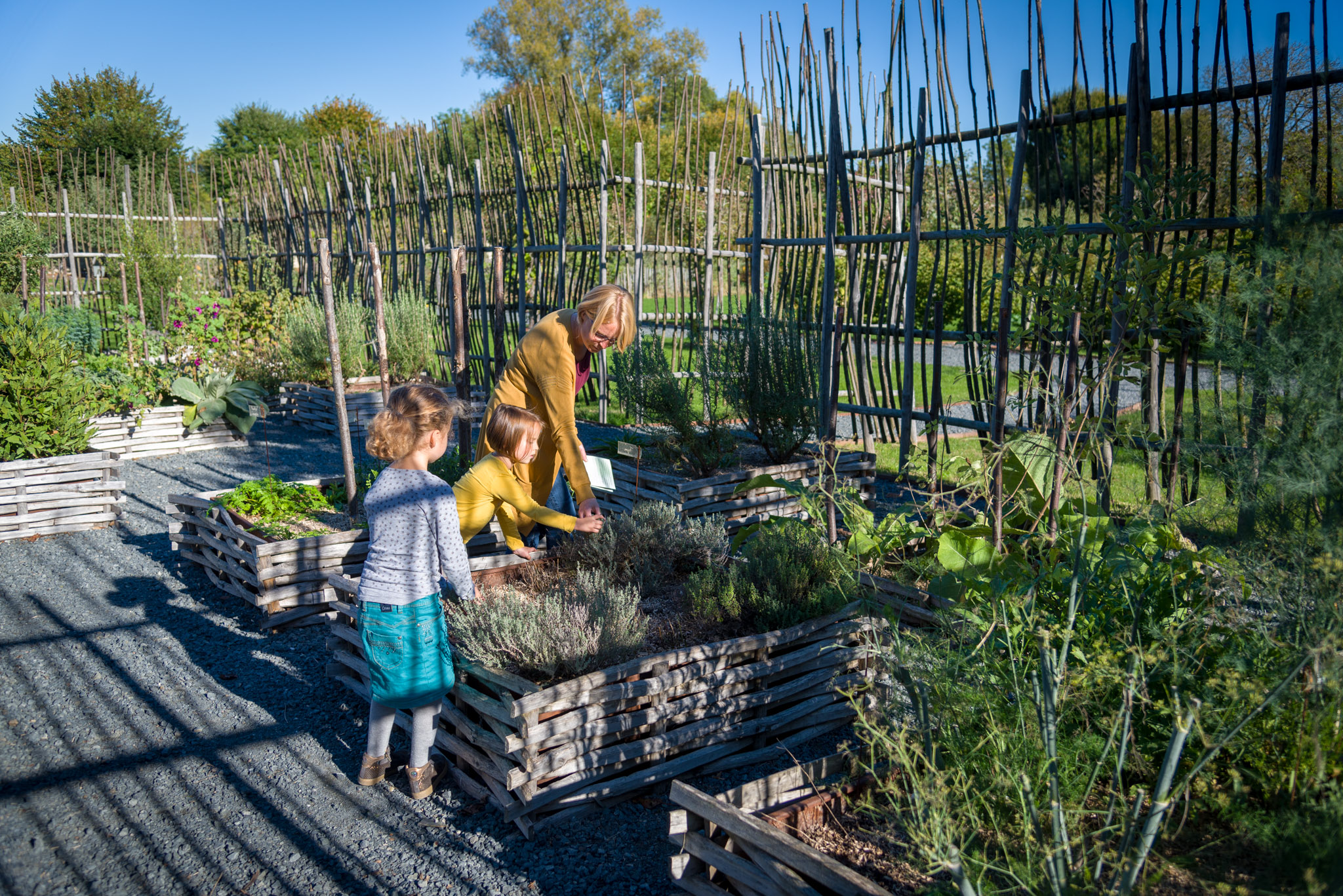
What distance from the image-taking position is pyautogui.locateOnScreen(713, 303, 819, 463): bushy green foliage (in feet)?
16.5

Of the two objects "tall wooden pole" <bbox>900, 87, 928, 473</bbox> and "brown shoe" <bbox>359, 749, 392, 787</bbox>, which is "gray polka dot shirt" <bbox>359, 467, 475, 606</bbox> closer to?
"brown shoe" <bbox>359, 749, 392, 787</bbox>


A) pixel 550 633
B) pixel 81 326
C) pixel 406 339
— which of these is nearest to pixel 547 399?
pixel 550 633

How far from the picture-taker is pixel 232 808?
2531 mm

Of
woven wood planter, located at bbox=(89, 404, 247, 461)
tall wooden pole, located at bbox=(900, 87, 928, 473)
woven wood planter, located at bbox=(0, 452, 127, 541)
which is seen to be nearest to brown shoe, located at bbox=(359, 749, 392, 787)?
tall wooden pole, located at bbox=(900, 87, 928, 473)

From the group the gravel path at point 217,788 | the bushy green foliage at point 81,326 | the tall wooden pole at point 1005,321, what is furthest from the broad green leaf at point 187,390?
the tall wooden pole at point 1005,321

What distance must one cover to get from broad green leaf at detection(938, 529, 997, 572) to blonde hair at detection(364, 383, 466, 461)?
1810 mm

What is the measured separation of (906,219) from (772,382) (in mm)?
3264

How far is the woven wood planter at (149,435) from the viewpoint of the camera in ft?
23.7

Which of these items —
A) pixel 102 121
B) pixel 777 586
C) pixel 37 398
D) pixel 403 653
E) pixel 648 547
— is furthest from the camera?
pixel 102 121

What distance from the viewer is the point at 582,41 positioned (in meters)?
38.2

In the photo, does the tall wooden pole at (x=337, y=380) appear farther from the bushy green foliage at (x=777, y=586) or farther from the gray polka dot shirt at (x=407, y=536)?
the bushy green foliage at (x=777, y=586)

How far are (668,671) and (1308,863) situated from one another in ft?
5.38

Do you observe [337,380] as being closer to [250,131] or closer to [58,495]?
[58,495]

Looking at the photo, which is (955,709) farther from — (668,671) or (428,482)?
(428,482)
